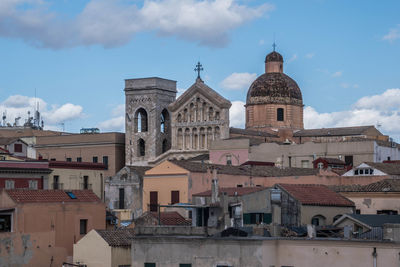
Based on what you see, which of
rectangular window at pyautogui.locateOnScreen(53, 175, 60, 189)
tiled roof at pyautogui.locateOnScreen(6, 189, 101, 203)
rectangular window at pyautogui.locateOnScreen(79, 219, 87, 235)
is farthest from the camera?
rectangular window at pyautogui.locateOnScreen(53, 175, 60, 189)

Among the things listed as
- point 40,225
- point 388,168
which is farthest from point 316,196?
point 388,168

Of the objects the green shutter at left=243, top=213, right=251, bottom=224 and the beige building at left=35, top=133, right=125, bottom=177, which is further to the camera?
the beige building at left=35, top=133, right=125, bottom=177

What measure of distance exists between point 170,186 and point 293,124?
3329 cm

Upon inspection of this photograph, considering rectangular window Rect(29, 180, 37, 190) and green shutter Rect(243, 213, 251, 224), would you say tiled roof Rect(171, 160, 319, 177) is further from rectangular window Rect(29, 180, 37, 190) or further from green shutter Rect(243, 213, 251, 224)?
green shutter Rect(243, 213, 251, 224)

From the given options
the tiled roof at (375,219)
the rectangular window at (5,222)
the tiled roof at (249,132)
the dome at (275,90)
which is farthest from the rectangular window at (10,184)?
the dome at (275,90)

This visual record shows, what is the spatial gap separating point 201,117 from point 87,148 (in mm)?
12234

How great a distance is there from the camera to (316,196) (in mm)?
43219

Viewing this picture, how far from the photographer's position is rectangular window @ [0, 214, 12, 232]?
148 ft

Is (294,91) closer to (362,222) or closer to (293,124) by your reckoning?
(293,124)

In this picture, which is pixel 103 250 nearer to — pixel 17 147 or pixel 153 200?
pixel 153 200

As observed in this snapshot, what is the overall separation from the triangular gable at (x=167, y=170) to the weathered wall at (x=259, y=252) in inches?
983

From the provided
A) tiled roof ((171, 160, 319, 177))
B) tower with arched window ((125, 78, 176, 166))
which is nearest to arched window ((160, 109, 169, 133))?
tower with arched window ((125, 78, 176, 166))

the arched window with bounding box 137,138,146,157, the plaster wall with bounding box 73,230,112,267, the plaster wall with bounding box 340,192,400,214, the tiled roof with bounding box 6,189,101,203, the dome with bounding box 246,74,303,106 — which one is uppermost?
the dome with bounding box 246,74,303,106

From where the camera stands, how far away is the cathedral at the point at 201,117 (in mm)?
84000
